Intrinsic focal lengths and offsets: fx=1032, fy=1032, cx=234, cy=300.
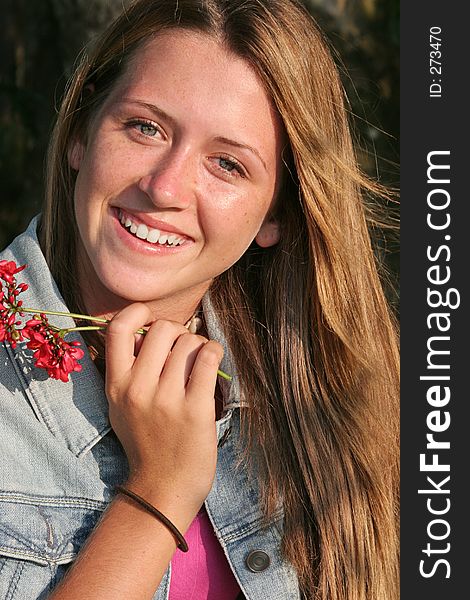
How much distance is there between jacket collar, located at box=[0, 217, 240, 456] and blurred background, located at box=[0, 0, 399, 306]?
2.41m

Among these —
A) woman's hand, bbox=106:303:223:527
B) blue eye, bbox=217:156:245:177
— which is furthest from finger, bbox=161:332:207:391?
blue eye, bbox=217:156:245:177

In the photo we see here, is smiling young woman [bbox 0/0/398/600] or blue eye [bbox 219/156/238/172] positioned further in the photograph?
blue eye [bbox 219/156/238/172]

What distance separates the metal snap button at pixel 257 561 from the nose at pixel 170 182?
35.7 inches

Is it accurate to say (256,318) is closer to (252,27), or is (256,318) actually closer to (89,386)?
(89,386)

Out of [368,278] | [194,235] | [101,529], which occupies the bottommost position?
[101,529]

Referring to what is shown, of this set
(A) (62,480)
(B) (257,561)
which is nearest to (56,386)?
(A) (62,480)

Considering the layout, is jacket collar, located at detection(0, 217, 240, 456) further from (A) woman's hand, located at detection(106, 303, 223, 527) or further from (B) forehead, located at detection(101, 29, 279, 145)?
(B) forehead, located at detection(101, 29, 279, 145)

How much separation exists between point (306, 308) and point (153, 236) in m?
0.64

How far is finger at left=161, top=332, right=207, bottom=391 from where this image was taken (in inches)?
91.8

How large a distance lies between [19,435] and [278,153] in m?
0.98

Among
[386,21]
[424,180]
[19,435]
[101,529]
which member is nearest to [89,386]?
[19,435]

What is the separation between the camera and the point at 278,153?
2719 mm

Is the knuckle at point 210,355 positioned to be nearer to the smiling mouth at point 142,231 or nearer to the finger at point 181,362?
the finger at point 181,362

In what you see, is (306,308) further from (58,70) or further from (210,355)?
(58,70)
